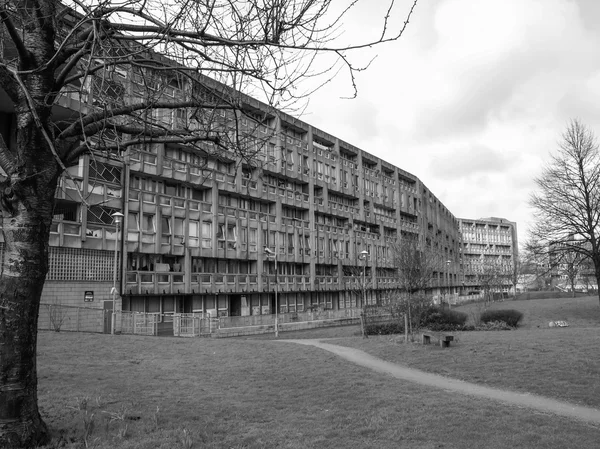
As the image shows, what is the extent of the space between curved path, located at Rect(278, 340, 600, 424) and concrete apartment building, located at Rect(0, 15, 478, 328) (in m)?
6.68

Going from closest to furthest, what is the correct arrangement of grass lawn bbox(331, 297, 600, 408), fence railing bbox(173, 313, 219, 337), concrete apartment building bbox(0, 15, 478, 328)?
grass lawn bbox(331, 297, 600, 408), concrete apartment building bbox(0, 15, 478, 328), fence railing bbox(173, 313, 219, 337)

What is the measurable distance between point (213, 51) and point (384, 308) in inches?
935

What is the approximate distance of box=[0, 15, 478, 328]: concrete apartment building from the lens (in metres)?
26.6

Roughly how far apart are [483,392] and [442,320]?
15.9 meters

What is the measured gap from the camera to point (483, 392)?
10.8 metres

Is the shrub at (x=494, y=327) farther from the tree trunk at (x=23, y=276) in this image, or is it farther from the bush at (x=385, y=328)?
the tree trunk at (x=23, y=276)

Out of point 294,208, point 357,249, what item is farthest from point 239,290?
point 357,249

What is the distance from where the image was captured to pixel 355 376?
39.7ft

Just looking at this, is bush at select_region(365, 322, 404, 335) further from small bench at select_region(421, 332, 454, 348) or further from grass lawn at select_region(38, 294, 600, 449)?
grass lawn at select_region(38, 294, 600, 449)

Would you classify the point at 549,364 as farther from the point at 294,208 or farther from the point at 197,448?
the point at 294,208

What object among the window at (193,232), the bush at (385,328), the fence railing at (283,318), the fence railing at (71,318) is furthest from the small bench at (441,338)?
→ the window at (193,232)

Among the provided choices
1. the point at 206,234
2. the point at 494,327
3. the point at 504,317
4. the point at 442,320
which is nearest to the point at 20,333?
the point at 442,320

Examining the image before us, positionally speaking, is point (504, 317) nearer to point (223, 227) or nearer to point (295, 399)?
point (223, 227)

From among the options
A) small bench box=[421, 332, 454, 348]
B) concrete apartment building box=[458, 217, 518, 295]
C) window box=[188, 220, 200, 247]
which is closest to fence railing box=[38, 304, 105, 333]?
window box=[188, 220, 200, 247]
